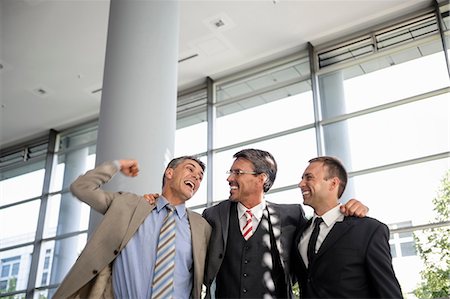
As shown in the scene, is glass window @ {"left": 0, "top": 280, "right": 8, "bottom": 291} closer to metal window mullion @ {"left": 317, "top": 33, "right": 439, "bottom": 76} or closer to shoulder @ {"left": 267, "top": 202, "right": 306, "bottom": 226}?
metal window mullion @ {"left": 317, "top": 33, "right": 439, "bottom": 76}

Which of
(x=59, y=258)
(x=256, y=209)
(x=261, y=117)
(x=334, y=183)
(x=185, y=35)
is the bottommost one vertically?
(x=256, y=209)

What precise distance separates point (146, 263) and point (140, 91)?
1969mm

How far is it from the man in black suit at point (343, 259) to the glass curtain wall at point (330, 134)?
5.38 meters

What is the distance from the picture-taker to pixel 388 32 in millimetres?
8672

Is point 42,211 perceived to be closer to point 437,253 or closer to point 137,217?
point 437,253

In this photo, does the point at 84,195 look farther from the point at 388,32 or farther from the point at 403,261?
the point at 388,32

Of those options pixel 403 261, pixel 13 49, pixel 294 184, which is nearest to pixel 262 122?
pixel 294 184

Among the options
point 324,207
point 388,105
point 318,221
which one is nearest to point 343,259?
point 318,221

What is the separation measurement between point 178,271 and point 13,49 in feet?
25.7

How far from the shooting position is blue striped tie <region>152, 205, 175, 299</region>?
2.50 m

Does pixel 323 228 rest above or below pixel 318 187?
below

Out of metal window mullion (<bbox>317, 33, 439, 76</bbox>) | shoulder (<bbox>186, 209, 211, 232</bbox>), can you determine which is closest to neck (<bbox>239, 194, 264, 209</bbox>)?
shoulder (<bbox>186, 209, 211, 232</bbox>)

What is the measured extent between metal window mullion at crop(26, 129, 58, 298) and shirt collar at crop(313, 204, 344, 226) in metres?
9.72

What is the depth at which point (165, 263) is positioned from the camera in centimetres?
257
